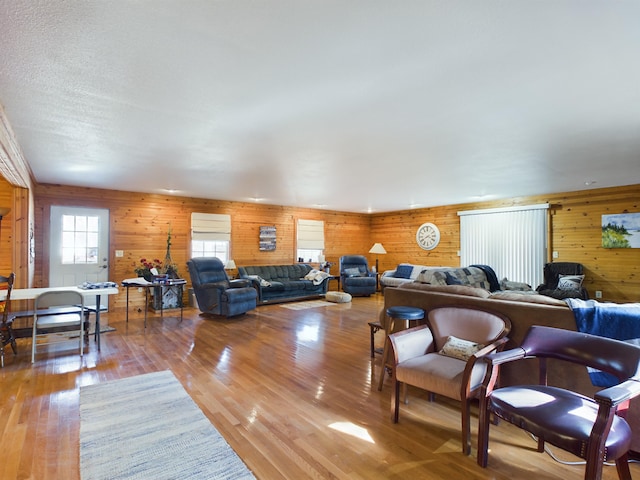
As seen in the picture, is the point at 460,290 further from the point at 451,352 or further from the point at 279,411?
the point at 279,411

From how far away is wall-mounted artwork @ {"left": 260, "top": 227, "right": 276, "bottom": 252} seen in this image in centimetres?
876

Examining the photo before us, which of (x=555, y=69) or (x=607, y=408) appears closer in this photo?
(x=607, y=408)

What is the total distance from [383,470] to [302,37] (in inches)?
94.8

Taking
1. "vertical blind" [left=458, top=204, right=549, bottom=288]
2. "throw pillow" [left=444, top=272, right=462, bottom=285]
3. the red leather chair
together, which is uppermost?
"vertical blind" [left=458, top=204, right=549, bottom=288]

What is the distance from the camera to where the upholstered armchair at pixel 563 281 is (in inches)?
239

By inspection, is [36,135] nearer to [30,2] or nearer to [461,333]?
[30,2]

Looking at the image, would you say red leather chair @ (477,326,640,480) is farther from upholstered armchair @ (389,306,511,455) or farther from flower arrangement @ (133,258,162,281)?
flower arrangement @ (133,258,162,281)

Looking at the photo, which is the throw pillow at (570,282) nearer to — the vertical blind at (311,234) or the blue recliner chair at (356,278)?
the blue recliner chair at (356,278)

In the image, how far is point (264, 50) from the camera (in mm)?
1939

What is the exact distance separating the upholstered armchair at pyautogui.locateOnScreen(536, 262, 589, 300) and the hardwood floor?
3819 mm

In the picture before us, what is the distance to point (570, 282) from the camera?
20.5ft

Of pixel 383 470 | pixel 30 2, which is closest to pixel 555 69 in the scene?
pixel 383 470

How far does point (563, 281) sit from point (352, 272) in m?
4.55

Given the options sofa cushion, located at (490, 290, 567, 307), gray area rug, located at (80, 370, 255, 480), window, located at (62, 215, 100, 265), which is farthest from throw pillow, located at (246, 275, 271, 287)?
sofa cushion, located at (490, 290, 567, 307)
